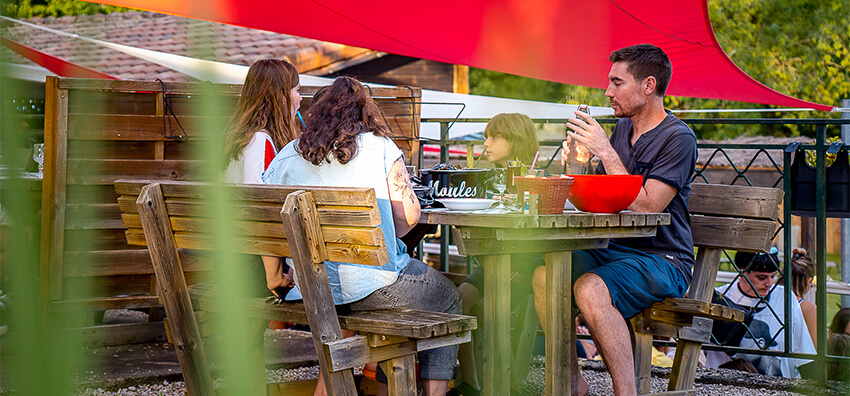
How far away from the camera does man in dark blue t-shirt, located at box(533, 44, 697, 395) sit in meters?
2.09

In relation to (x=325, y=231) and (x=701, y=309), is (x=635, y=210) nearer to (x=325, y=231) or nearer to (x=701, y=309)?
(x=701, y=309)

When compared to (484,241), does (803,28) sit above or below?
above

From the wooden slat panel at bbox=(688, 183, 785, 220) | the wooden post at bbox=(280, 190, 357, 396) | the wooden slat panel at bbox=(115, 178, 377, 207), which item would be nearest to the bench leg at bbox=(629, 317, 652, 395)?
the wooden slat panel at bbox=(688, 183, 785, 220)

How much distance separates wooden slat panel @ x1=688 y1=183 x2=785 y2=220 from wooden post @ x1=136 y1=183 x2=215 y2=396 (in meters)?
1.63

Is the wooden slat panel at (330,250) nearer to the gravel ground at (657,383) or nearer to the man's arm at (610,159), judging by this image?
the man's arm at (610,159)

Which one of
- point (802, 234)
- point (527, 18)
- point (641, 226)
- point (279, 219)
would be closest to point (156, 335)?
point (279, 219)

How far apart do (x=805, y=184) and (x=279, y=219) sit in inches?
92.9

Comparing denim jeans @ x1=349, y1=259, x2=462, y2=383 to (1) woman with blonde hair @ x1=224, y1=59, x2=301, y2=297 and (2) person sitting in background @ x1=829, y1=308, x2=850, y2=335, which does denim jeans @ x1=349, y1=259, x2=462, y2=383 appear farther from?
(2) person sitting in background @ x1=829, y1=308, x2=850, y2=335

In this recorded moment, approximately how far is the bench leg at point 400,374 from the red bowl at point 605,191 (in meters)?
0.62

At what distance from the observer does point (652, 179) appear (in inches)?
88.4

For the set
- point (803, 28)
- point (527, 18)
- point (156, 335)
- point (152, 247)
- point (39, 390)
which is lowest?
point (156, 335)

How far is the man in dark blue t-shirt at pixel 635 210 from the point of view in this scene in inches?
82.4

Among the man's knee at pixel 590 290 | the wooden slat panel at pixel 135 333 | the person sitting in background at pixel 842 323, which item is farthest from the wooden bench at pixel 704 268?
the wooden slat panel at pixel 135 333

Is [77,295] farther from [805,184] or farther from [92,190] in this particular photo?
[805,184]
